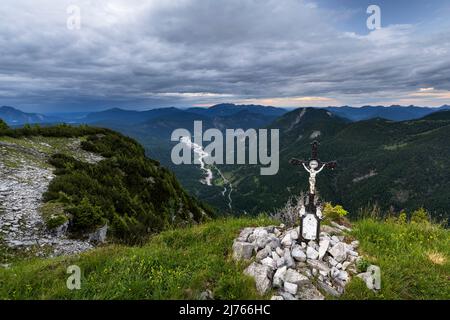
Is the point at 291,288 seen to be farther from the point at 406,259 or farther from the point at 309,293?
A: the point at 406,259

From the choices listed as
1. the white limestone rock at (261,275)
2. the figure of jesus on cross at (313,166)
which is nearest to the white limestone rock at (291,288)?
the white limestone rock at (261,275)

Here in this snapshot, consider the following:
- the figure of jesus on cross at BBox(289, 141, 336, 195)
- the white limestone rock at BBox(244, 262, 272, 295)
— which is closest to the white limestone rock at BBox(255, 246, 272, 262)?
the white limestone rock at BBox(244, 262, 272, 295)

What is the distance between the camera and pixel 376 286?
663cm

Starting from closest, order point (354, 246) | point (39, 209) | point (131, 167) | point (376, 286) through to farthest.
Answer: point (376, 286)
point (354, 246)
point (39, 209)
point (131, 167)

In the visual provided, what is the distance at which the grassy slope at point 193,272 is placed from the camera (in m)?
6.36

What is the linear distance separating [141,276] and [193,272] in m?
1.24

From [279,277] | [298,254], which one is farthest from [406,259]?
[279,277]

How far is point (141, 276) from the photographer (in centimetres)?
689

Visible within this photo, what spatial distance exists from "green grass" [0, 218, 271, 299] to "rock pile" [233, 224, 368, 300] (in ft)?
1.56

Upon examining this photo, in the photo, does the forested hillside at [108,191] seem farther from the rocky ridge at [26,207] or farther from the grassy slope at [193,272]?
the grassy slope at [193,272]

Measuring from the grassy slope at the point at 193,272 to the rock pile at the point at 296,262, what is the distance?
0.37 metres
